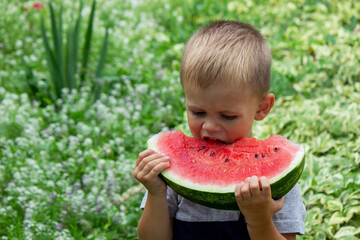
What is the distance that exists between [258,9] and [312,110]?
265 cm

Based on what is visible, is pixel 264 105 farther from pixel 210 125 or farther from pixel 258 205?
pixel 258 205

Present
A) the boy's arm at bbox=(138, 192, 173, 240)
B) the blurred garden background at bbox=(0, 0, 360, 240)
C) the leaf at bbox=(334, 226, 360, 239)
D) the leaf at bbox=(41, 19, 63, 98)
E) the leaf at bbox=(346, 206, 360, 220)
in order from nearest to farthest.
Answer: the boy's arm at bbox=(138, 192, 173, 240)
the leaf at bbox=(334, 226, 360, 239)
the leaf at bbox=(346, 206, 360, 220)
the blurred garden background at bbox=(0, 0, 360, 240)
the leaf at bbox=(41, 19, 63, 98)

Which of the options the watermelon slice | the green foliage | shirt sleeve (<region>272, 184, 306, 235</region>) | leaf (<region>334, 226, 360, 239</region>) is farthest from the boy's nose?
the green foliage

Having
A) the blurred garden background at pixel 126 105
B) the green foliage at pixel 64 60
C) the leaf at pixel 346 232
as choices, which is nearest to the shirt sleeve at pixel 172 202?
the blurred garden background at pixel 126 105

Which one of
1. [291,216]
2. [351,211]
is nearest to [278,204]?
[291,216]

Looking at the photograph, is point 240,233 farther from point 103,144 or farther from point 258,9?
point 258,9

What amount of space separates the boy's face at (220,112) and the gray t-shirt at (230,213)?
346 mm

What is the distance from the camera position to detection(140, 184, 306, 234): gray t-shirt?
2088mm

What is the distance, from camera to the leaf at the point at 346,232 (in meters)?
2.72

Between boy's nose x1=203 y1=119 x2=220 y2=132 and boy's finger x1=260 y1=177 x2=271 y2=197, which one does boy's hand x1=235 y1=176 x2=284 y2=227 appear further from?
boy's nose x1=203 y1=119 x2=220 y2=132

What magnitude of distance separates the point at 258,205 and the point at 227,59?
647mm

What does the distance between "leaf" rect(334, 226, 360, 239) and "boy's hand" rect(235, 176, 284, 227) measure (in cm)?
107

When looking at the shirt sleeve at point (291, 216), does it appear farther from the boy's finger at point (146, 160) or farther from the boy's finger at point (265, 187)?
the boy's finger at point (146, 160)

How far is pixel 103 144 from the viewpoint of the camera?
3.95 m
